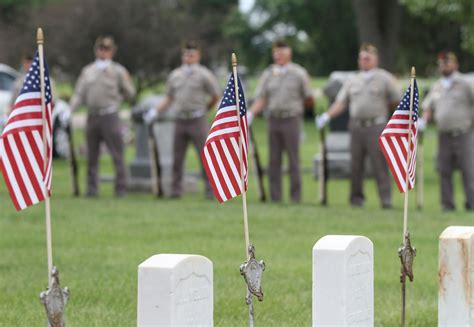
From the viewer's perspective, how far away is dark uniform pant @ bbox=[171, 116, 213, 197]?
56.6 feet

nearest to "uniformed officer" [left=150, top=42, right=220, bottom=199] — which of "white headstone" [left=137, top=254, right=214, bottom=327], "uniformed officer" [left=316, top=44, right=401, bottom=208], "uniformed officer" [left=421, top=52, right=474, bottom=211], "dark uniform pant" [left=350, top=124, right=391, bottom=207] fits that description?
"uniformed officer" [left=316, top=44, right=401, bottom=208]

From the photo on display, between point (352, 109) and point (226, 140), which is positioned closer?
point (226, 140)

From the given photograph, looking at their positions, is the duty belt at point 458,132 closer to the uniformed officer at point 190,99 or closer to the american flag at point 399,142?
the uniformed officer at point 190,99

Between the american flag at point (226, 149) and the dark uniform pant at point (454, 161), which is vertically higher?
the american flag at point (226, 149)

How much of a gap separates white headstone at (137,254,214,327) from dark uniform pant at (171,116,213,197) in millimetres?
10933

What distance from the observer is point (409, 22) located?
51.0m

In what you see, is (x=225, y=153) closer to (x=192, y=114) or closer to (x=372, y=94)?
(x=372, y=94)

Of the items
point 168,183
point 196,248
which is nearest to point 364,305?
point 196,248

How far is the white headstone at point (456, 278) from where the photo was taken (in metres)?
7.61

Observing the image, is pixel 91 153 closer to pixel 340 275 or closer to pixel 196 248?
pixel 196 248

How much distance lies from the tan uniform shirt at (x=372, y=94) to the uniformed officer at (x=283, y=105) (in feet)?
2.65

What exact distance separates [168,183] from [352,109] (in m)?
3.87

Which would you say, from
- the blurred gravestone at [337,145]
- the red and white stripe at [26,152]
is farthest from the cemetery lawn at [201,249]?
the blurred gravestone at [337,145]

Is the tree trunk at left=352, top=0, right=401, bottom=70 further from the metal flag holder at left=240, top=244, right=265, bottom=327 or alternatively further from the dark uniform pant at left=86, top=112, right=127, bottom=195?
the metal flag holder at left=240, top=244, right=265, bottom=327
